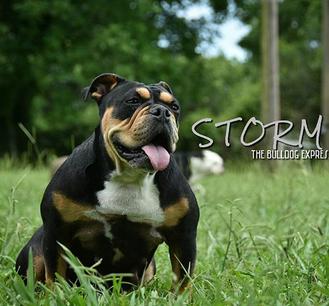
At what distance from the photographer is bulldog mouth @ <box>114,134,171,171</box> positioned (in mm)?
3154

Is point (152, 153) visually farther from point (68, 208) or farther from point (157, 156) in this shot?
point (68, 208)

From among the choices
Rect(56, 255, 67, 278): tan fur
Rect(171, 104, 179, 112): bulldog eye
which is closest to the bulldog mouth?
Rect(171, 104, 179, 112): bulldog eye

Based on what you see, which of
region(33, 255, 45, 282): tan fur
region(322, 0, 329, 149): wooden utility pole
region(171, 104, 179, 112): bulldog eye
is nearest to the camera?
region(171, 104, 179, 112): bulldog eye

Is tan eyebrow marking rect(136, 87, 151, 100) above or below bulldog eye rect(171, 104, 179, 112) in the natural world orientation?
above

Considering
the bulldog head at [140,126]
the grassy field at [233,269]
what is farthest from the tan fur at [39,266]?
the bulldog head at [140,126]

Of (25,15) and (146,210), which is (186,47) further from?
(146,210)

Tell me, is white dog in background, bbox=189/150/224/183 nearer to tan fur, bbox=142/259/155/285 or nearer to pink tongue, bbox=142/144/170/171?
tan fur, bbox=142/259/155/285

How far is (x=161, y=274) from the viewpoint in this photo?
13.2 feet

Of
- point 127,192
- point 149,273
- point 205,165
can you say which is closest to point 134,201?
point 127,192

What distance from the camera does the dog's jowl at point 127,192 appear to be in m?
3.19

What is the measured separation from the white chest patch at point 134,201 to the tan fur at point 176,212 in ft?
0.10

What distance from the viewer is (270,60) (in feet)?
42.9

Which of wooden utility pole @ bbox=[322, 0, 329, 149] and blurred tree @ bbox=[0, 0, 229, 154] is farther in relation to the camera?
blurred tree @ bbox=[0, 0, 229, 154]

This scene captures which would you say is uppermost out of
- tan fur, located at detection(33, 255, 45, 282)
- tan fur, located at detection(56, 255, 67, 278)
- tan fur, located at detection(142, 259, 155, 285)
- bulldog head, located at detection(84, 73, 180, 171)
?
bulldog head, located at detection(84, 73, 180, 171)
